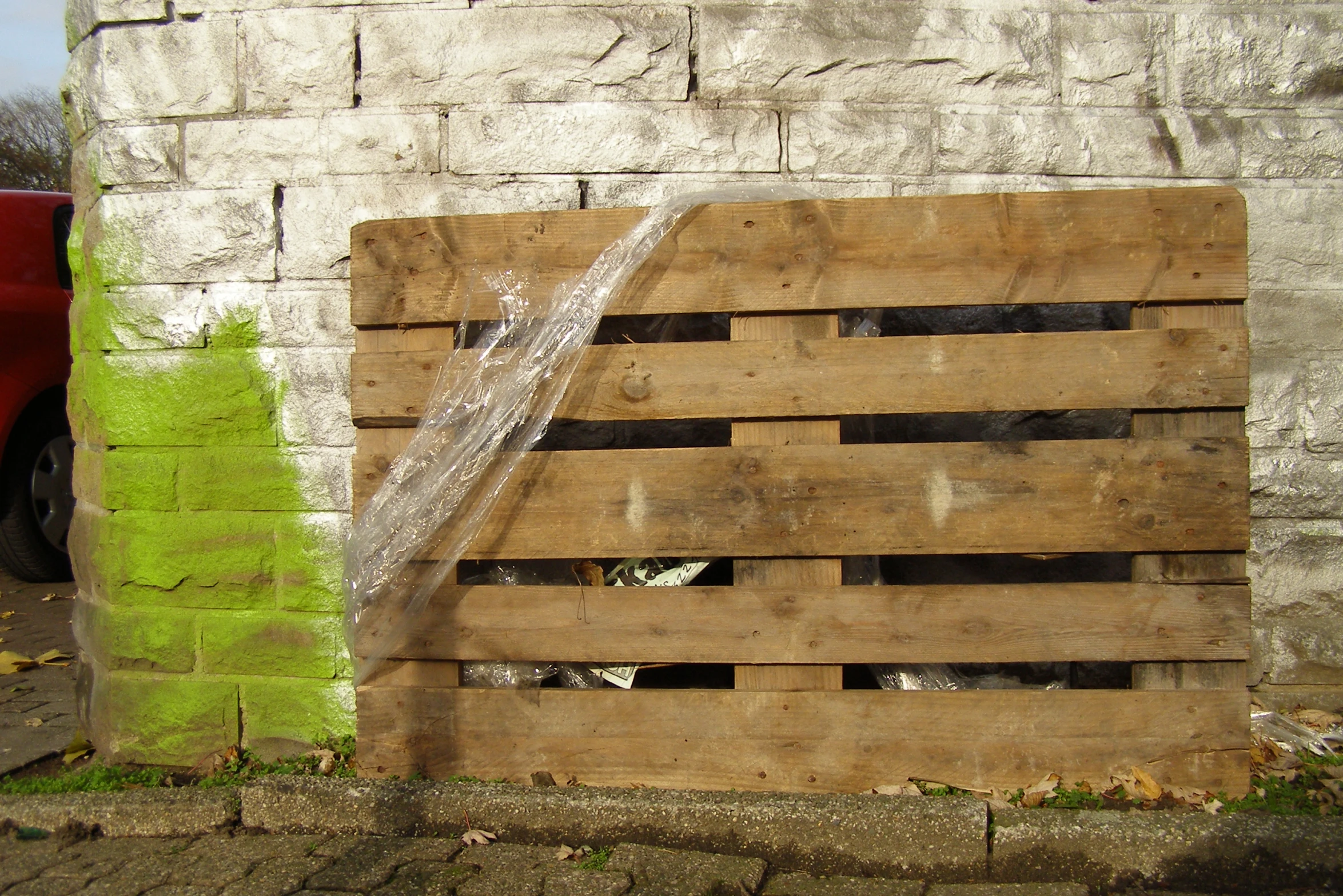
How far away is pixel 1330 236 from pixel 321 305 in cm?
325

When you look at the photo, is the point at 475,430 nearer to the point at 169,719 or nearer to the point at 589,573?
the point at 589,573

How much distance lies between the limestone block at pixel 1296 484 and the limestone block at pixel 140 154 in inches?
144

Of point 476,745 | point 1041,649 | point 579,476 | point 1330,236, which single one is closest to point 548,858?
point 476,745

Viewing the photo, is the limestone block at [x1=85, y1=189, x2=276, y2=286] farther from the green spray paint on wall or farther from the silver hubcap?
the silver hubcap

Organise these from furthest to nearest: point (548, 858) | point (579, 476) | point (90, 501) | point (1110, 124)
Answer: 1. point (90, 501)
2. point (1110, 124)
3. point (579, 476)
4. point (548, 858)

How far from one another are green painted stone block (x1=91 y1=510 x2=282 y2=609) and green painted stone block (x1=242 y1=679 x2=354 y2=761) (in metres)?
0.28

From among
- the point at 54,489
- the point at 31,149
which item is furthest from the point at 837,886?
the point at 31,149

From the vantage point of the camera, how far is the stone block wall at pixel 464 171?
2.97 metres

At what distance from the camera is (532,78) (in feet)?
9.87

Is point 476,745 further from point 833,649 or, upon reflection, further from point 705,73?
point 705,73

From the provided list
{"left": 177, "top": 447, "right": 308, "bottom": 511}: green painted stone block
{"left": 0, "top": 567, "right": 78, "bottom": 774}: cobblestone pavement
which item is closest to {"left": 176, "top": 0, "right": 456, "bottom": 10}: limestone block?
{"left": 177, "top": 447, "right": 308, "bottom": 511}: green painted stone block

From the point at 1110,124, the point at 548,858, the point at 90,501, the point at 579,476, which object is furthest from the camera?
the point at 90,501

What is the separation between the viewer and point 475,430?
8.69ft

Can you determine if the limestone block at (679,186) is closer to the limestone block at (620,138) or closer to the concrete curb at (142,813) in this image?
the limestone block at (620,138)
